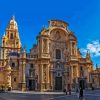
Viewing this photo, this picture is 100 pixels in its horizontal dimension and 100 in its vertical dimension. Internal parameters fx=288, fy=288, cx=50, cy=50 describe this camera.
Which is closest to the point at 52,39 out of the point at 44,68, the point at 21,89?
the point at 44,68

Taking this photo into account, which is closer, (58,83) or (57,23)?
(58,83)

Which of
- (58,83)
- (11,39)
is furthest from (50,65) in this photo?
(11,39)

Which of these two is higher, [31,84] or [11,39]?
[11,39]

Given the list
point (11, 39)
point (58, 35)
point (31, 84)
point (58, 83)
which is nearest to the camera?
point (31, 84)

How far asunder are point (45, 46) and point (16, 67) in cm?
916

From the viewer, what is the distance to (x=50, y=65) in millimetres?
74812

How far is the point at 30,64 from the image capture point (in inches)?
2904

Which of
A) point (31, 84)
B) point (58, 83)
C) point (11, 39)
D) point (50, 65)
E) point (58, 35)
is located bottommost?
point (31, 84)

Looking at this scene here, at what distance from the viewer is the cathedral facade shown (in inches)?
2827

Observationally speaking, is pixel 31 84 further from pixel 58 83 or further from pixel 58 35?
pixel 58 35

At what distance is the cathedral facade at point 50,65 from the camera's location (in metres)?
71.8

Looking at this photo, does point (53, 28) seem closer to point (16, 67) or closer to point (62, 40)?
point (62, 40)

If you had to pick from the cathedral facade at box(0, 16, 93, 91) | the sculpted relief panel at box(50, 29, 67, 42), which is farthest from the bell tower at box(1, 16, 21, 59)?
the sculpted relief panel at box(50, 29, 67, 42)

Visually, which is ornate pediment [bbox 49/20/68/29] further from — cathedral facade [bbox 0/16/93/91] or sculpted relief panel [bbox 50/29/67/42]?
sculpted relief panel [bbox 50/29/67/42]
